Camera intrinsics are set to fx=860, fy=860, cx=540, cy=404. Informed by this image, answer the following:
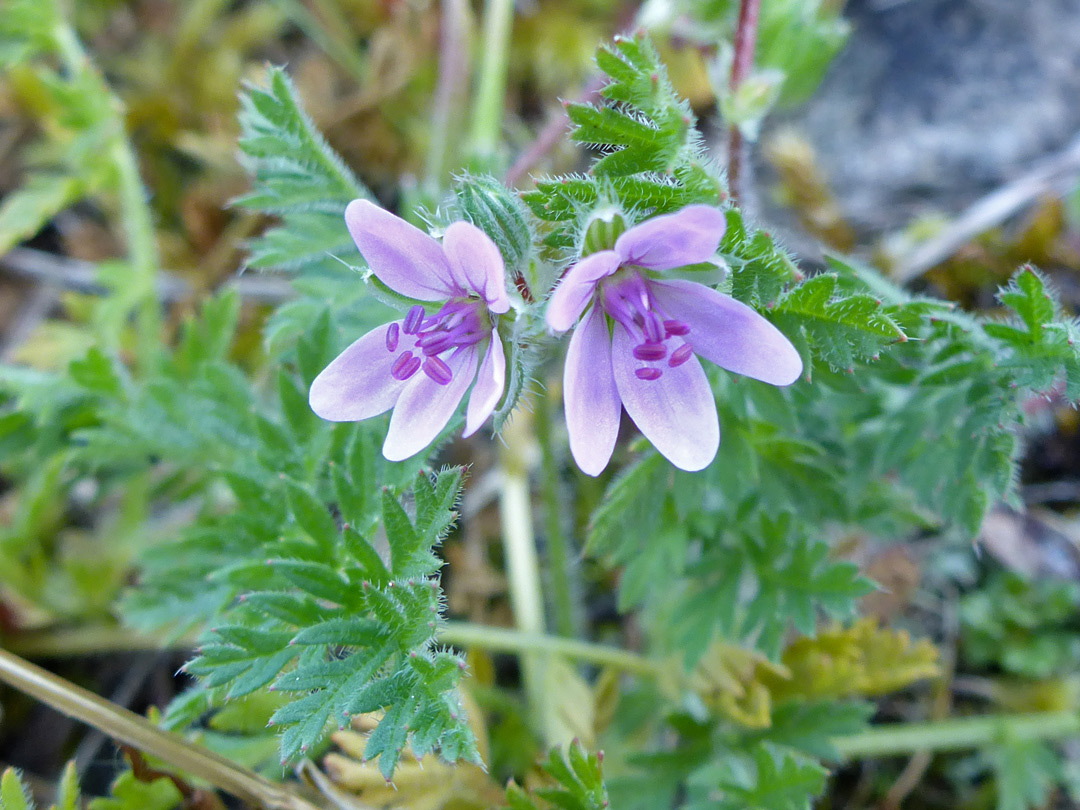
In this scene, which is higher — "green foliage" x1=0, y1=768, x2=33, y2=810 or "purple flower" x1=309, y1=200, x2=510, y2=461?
"purple flower" x1=309, y1=200, x2=510, y2=461

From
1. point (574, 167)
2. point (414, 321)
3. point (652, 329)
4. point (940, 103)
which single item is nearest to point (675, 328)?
point (652, 329)

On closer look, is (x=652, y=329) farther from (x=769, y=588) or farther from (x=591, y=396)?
(x=769, y=588)

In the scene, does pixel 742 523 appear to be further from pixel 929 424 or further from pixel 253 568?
pixel 253 568

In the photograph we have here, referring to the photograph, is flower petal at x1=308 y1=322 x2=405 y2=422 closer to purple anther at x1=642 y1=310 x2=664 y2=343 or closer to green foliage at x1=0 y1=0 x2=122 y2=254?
purple anther at x1=642 y1=310 x2=664 y2=343

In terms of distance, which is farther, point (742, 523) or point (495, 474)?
point (495, 474)

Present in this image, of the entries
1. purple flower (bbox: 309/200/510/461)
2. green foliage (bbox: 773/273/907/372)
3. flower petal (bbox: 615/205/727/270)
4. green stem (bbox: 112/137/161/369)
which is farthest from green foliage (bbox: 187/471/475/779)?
green stem (bbox: 112/137/161/369)

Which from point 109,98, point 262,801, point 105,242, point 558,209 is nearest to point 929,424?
point 558,209
